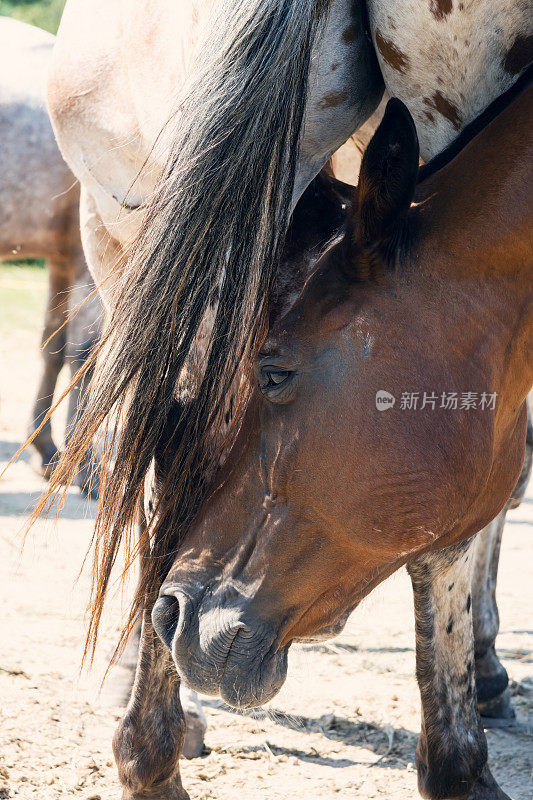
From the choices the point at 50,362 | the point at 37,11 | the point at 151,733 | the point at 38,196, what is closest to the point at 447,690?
the point at 151,733

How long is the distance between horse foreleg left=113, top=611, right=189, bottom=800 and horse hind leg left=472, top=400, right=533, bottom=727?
995 mm

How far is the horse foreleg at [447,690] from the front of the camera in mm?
2062

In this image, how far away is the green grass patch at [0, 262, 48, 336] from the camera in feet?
31.3

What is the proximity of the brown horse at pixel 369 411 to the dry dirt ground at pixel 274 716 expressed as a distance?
1.62 feet

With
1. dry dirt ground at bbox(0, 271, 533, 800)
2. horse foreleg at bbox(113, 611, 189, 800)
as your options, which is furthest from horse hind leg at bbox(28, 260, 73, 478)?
horse foreleg at bbox(113, 611, 189, 800)

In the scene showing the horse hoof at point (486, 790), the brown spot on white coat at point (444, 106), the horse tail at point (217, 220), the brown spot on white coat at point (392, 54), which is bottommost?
the horse hoof at point (486, 790)

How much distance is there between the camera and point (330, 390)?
1556 mm

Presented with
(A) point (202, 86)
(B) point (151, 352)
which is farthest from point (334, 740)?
(A) point (202, 86)

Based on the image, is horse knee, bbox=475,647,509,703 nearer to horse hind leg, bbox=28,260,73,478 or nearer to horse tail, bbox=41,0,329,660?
horse tail, bbox=41,0,329,660

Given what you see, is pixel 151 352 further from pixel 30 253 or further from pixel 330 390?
pixel 30 253

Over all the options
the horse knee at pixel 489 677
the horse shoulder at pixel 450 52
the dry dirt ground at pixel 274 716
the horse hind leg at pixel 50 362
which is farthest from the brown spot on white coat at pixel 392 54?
the horse hind leg at pixel 50 362

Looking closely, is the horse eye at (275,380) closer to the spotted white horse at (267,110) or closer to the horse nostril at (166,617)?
the spotted white horse at (267,110)

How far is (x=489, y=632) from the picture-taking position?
282 cm

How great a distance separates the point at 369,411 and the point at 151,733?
0.95 meters
